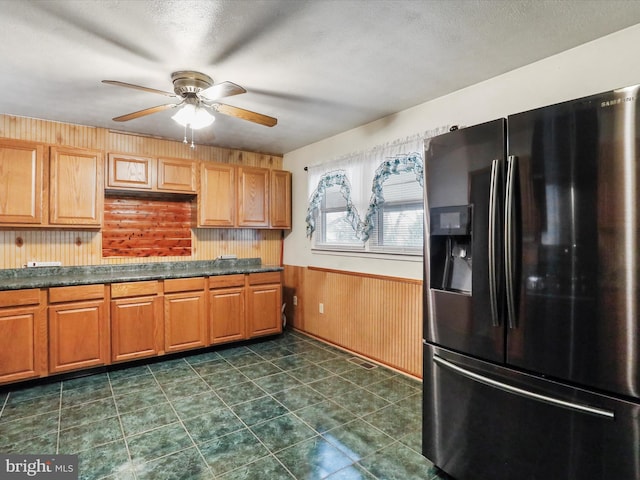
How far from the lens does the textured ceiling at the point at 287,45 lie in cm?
176

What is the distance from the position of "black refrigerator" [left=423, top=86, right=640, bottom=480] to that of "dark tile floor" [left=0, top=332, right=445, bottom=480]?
0.56 metres

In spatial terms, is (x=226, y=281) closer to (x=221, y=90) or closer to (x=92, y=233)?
(x=92, y=233)

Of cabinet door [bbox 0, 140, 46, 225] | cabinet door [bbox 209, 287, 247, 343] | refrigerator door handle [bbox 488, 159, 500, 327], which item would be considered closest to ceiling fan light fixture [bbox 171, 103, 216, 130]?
cabinet door [bbox 0, 140, 46, 225]

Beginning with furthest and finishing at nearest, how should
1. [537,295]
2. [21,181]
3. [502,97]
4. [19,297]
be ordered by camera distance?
[21,181] → [19,297] → [502,97] → [537,295]

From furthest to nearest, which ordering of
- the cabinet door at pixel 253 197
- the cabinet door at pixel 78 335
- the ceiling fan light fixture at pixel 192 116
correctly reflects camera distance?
the cabinet door at pixel 253 197 → the cabinet door at pixel 78 335 → the ceiling fan light fixture at pixel 192 116

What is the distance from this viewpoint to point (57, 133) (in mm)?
3512

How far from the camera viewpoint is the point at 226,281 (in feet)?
12.8

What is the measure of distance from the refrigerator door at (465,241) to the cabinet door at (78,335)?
2856 mm

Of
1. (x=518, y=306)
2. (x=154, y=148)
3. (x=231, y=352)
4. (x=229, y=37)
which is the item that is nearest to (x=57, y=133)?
(x=154, y=148)

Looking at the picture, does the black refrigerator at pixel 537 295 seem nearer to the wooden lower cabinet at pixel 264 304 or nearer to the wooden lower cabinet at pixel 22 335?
the wooden lower cabinet at pixel 264 304

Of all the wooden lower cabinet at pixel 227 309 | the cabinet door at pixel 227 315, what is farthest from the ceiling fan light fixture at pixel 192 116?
the cabinet door at pixel 227 315

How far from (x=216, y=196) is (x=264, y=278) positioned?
109 centimetres

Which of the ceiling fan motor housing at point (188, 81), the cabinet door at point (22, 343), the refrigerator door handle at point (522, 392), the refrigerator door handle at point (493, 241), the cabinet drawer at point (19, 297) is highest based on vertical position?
the ceiling fan motor housing at point (188, 81)

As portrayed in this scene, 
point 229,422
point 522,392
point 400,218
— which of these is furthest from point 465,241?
point 229,422
